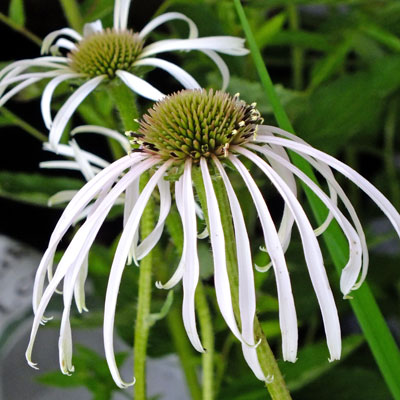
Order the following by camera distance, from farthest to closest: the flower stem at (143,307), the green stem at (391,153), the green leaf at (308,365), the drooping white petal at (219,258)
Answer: the green stem at (391,153) → the green leaf at (308,365) → the flower stem at (143,307) → the drooping white petal at (219,258)

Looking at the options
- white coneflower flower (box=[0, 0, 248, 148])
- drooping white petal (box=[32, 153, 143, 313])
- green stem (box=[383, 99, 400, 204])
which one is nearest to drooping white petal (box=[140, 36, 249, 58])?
white coneflower flower (box=[0, 0, 248, 148])

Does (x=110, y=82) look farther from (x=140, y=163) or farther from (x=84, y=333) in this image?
(x=84, y=333)

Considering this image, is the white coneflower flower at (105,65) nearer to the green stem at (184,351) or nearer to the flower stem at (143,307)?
the flower stem at (143,307)

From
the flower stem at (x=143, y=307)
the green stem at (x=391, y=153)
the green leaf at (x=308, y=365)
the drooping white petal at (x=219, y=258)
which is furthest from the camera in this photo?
the green stem at (x=391, y=153)

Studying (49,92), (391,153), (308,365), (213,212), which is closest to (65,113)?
(49,92)

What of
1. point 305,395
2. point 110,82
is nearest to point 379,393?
point 305,395

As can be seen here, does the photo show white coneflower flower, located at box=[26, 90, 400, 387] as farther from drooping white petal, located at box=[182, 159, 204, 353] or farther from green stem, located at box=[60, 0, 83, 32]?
green stem, located at box=[60, 0, 83, 32]

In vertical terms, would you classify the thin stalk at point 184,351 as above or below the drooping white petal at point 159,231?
above

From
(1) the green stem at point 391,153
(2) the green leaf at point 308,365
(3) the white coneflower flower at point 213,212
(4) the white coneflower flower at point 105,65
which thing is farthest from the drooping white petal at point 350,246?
(1) the green stem at point 391,153
